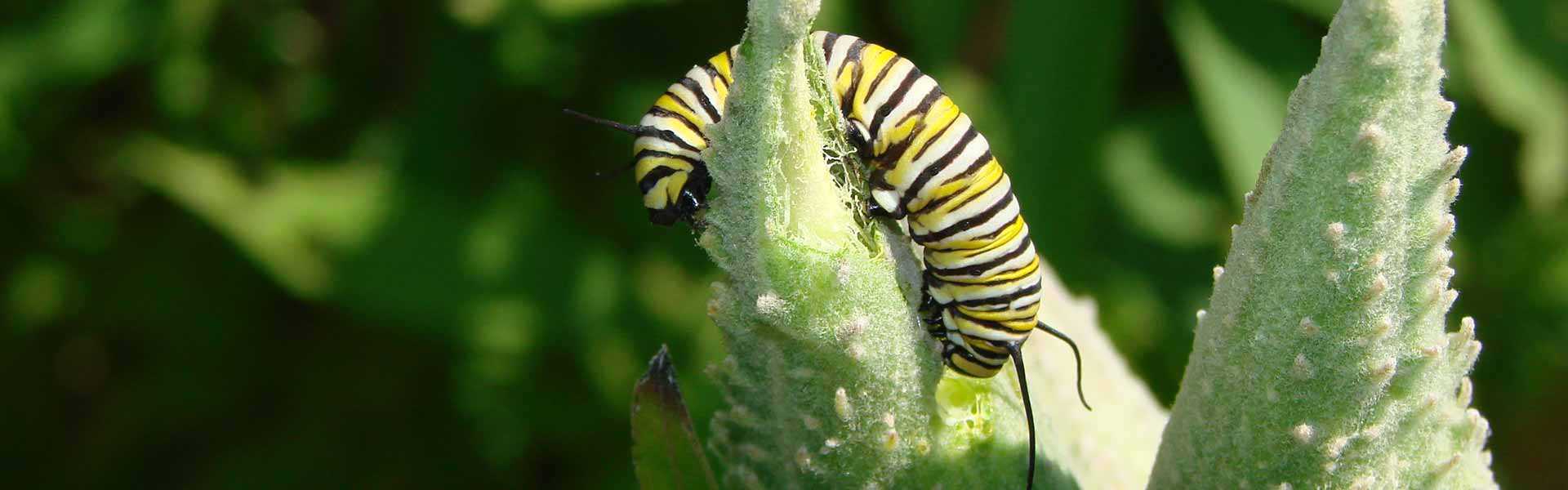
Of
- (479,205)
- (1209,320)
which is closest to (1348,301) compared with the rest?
(1209,320)

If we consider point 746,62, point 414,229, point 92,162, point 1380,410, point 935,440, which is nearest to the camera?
point 746,62

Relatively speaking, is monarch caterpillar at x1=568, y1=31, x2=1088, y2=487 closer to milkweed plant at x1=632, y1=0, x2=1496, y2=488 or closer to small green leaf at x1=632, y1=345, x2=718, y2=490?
milkweed plant at x1=632, y1=0, x2=1496, y2=488

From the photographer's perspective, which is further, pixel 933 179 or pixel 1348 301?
pixel 933 179

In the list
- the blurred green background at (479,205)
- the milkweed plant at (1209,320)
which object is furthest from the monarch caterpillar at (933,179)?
the blurred green background at (479,205)

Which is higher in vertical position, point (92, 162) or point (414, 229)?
point (92, 162)

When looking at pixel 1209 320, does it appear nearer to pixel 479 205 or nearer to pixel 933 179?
pixel 933 179

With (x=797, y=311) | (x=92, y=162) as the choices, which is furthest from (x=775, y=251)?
(x=92, y=162)

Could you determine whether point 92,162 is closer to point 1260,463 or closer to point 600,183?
point 600,183

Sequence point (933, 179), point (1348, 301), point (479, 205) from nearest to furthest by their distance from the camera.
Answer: point (1348, 301), point (933, 179), point (479, 205)
